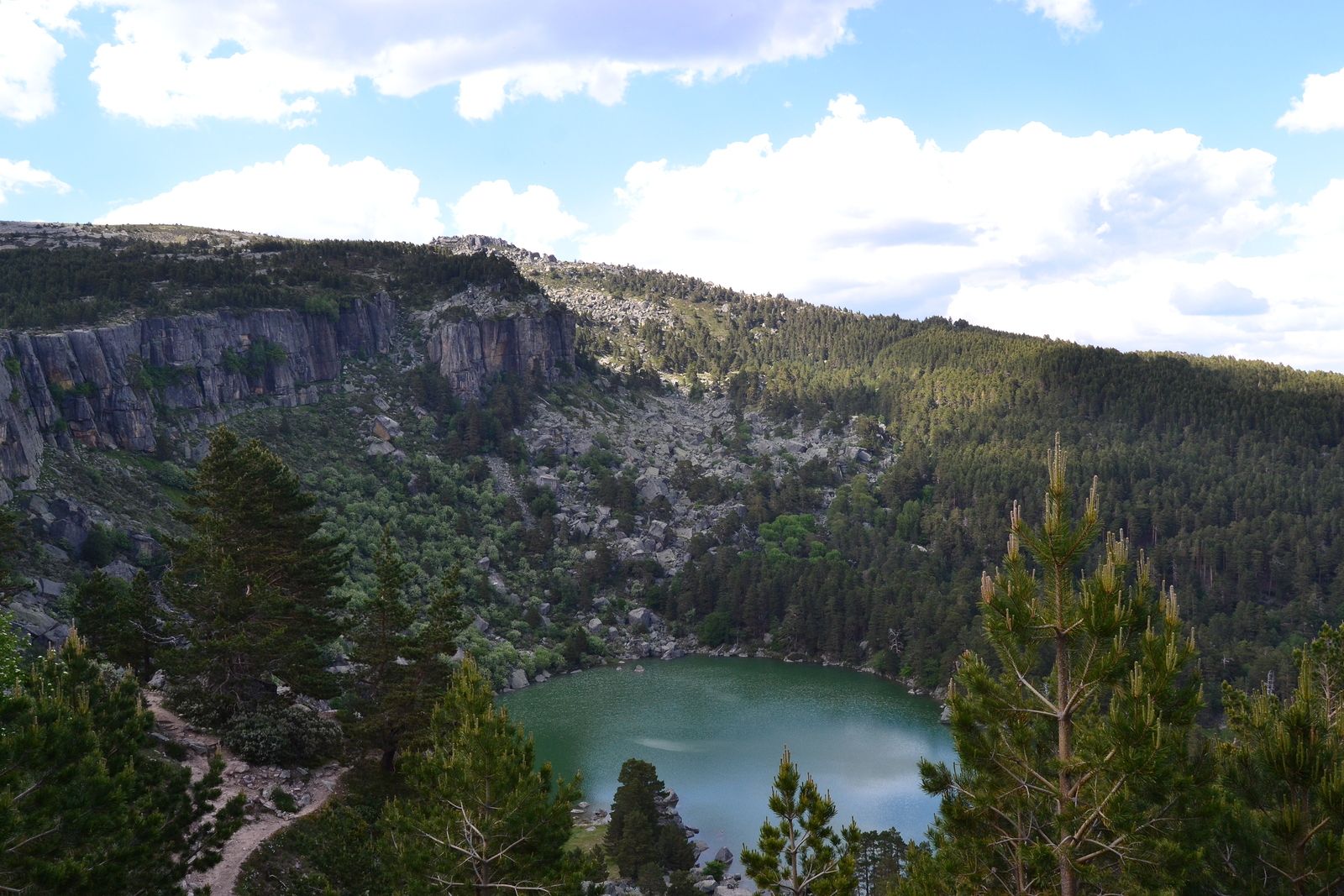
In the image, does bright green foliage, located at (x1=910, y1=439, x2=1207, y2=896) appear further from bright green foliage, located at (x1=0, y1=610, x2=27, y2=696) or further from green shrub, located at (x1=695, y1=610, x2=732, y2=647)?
green shrub, located at (x1=695, y1=610, x2=732, y2=647)

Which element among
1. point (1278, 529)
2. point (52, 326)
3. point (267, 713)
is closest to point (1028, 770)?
point (267, 713)

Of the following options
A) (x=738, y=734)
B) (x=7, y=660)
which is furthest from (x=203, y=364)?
(x=7, y=660)

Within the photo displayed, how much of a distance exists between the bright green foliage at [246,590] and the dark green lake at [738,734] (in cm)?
2515

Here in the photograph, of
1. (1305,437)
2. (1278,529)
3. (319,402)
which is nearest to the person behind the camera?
(1278,529)

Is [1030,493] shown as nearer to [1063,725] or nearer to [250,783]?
[250,783]

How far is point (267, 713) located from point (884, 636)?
76.3 meters

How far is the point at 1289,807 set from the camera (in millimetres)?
13523

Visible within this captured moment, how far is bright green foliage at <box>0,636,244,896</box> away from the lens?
45.9 feet

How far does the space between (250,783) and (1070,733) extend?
25.7m

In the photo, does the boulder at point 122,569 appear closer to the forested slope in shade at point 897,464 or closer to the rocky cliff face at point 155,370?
the rocky cliff face at point 155,370

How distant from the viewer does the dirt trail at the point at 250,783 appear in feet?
84.0

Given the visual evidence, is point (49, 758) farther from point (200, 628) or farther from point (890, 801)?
point (890, 801)

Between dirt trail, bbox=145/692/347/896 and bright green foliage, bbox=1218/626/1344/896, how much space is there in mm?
Result: 22602

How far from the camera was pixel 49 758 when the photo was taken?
48.5 feet
